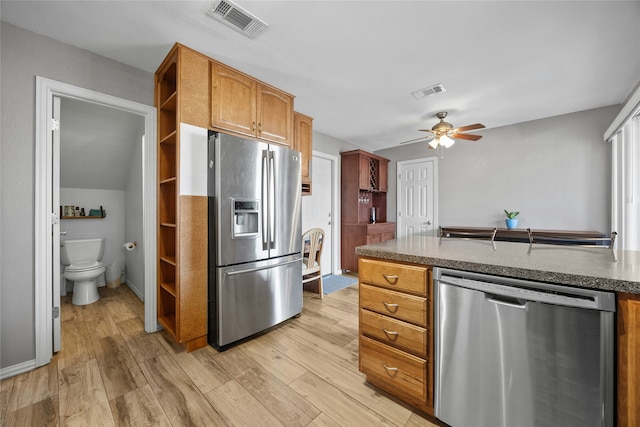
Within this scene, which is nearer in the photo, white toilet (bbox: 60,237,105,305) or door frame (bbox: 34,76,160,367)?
door frame (bbox: 34,76,160,367)

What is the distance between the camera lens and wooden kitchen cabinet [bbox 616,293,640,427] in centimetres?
86

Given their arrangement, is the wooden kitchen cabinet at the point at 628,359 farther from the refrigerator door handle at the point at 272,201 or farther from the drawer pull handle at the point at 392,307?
the refrigerator door handle at the point at 272,201

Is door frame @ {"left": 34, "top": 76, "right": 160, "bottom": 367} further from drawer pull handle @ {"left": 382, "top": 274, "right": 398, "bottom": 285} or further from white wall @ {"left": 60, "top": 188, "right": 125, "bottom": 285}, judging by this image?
drawer pull handle @ {"left": 382, "top": 274, "right": 398, "bottom": 285}

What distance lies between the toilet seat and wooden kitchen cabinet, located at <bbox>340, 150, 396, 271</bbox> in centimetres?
358

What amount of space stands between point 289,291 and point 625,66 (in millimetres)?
3798

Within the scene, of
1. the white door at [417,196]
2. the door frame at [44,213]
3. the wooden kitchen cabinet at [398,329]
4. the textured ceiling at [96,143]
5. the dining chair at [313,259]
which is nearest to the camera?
the wooden kitchen cabinet at [398,329]

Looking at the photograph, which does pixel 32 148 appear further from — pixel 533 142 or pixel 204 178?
pixel 533 142

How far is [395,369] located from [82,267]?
12.2 ft

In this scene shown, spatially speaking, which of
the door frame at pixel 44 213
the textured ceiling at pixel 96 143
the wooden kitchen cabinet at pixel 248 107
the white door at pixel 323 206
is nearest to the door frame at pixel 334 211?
the white door at pixel 323 206

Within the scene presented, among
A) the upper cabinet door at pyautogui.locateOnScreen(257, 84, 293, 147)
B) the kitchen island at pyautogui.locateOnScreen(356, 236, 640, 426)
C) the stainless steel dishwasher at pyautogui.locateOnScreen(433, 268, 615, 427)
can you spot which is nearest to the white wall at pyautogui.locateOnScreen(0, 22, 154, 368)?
the upper cabinet door at pyautogui.locateOnScreen(257, 84, 293, 147)

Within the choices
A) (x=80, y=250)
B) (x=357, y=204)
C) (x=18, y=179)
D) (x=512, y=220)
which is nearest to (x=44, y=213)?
(x=18, y=179)

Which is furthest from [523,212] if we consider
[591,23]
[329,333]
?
[329,333]

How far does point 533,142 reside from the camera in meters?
3.59

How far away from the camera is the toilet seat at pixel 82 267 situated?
2893mm
